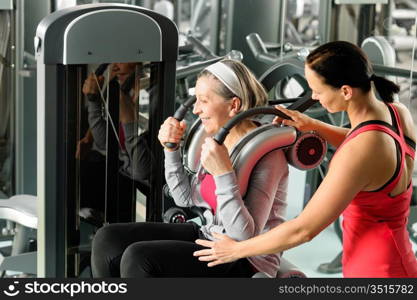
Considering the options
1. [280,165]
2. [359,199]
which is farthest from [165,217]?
[359,199]

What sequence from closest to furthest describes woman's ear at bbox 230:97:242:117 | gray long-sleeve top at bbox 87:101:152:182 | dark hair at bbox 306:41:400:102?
1. dark hair at bbox 306:41:400:102
2. woman's ear at bbox 230:97:242:117
3. gray long-sleeve top at bbox 87:101:152:182

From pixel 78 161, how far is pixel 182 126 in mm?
369

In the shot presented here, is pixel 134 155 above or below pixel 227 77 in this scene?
below

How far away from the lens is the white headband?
2102 millimetres

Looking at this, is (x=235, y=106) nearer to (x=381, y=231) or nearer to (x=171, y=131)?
(x=171, y=131)

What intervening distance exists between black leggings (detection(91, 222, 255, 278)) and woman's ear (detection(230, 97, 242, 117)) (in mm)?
406

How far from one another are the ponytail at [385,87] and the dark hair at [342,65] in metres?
0.06

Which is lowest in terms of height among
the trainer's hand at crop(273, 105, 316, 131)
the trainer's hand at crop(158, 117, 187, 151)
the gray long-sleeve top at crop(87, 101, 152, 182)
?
the gray long-sleeve top at crop(87, 101, 152, 182)

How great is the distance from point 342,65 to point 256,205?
0.45m

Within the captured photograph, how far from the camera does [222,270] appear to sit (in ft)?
6.70

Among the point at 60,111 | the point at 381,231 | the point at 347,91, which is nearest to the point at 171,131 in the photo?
the point at 60,111

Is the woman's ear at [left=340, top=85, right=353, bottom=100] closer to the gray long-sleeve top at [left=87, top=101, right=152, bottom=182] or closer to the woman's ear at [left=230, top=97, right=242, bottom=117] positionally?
the woman's ear at [left=230, top=97, right=242, bottom=117]

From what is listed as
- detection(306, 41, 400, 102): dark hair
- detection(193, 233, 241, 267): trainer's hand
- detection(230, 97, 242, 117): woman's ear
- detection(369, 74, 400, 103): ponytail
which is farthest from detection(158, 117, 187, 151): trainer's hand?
detection(369, 74, 400, 103): ponytail

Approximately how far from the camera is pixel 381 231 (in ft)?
6.32
